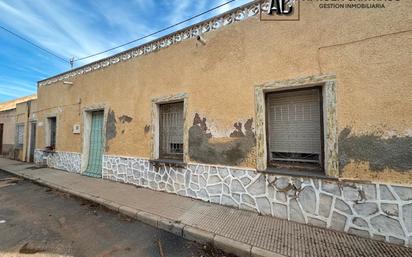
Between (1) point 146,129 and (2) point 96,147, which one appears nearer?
(1) point 146,129

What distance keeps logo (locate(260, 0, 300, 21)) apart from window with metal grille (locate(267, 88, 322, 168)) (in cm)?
141

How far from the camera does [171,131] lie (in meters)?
5.54

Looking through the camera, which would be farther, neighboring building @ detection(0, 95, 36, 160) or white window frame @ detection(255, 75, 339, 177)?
neighboring building @ detection(0, 95, 36, 160)

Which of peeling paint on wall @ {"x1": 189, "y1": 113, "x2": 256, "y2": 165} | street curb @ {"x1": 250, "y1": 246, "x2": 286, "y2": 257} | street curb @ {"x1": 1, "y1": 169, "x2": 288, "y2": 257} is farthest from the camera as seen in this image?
peeling paint on wall @ {"x1": 189, "y1": 113, "x2": 256, "y2": 165}

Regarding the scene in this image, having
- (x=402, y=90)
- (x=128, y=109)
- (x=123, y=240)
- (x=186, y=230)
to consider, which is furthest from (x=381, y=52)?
(x=128, y=109)

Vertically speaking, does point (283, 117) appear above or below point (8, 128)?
below

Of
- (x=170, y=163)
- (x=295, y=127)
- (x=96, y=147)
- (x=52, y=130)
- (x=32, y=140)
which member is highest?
(x=52, y=130)

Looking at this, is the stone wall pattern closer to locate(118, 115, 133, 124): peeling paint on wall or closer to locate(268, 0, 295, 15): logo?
locate(118, 115, 133, 124): peeling paint on wall

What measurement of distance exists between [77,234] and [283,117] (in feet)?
14.3

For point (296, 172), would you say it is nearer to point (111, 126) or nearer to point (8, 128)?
point (111, 126)

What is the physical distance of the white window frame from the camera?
3236mm

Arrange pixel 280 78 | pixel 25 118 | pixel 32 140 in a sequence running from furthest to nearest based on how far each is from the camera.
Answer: pixel 25 118 < pixel 32 140 < pixel 280 78

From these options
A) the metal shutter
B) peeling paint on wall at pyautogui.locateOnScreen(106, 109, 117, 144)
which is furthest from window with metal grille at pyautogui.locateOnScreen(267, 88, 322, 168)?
peeling paint on wall at pyautogui.locateOnScreen(106, 109, 117, 144)

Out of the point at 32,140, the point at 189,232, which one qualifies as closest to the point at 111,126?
the point at 189,232
